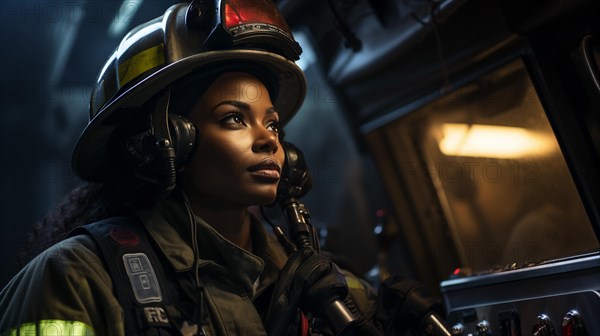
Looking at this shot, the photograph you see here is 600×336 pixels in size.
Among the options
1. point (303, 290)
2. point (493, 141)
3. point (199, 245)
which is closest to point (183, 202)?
point (199, 245)

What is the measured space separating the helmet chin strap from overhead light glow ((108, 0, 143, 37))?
1.01 meters

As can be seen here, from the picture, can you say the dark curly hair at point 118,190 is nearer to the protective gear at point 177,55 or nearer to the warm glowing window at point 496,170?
the protective gear at point 177,55

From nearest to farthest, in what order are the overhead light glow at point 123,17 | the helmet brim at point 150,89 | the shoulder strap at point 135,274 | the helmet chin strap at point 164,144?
the shoulder strap at point 135,274
the helmet chin strap at point 164,144
the helmet brim at point 150,89
the overhead light glow at point 123,17

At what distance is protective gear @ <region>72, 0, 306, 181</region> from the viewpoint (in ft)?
6.56

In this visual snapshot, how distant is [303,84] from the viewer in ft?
7.81

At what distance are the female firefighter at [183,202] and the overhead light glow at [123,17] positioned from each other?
77cm

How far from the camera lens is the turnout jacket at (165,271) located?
1604 millimetres

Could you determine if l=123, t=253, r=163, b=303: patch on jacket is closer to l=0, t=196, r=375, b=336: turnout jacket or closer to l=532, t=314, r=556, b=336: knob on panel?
l=0, t=196, r=375, b=336: turnout jacket

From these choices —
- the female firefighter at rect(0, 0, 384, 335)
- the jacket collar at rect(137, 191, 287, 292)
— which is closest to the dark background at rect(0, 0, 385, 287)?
the female firefighter at rect(0, 0, 384, 335)

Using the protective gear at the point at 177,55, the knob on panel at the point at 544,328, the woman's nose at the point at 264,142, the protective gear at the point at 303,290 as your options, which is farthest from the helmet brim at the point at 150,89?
the knob on panel at the point at 544,328

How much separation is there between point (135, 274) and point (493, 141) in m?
1.55

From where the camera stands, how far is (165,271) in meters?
1.87

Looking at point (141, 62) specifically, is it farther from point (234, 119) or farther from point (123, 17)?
point (123, 17)

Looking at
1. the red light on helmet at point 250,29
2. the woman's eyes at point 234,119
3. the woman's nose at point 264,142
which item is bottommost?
the woman's nose at point 264,142
